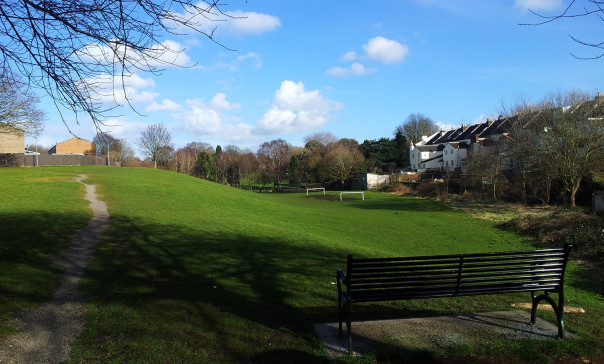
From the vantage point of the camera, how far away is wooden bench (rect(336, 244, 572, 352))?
458 cm

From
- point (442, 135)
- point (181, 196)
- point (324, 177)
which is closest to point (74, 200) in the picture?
point (181, 196)

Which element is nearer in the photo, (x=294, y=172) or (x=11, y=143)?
(x=11, y=143)

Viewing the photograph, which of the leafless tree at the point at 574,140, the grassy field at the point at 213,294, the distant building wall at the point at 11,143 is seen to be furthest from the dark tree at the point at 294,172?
the grassy field at the point at 213,294

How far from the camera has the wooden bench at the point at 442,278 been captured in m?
4.58

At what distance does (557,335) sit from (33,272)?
27.7 feet

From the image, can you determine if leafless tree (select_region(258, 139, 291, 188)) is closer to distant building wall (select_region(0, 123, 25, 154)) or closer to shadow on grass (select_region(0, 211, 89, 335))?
distant building wall (select_region(0, 123, 25, 154))

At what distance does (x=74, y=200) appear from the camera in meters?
17.0

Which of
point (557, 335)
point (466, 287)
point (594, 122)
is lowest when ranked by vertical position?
point (557, 335)

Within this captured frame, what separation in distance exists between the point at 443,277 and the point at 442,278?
0.08m

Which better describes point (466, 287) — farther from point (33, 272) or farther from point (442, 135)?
point (442, 135)

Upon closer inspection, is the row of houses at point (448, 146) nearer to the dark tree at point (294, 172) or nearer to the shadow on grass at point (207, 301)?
the dark tree at point (294, 172)

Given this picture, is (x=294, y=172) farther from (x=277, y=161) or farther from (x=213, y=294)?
(x=213, y=294)

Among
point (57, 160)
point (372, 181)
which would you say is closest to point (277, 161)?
point (372, 181)

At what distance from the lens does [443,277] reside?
4.79 metres
